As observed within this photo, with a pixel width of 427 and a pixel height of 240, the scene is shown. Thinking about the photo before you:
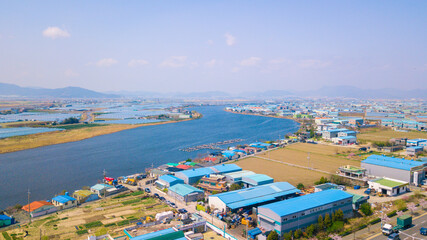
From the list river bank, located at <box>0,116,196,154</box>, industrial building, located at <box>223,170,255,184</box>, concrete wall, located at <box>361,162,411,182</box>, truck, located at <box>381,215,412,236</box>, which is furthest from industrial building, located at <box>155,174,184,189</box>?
river bank, located at <box>0,116,196,154</box>

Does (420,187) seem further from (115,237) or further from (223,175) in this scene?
(115,237)

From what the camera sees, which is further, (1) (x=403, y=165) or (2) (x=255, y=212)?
(1) (x=403, y=165)

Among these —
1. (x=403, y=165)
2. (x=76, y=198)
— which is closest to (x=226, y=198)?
(x=76, y=198)

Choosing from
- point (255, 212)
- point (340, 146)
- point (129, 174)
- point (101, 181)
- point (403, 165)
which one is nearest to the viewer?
point (255, 212)

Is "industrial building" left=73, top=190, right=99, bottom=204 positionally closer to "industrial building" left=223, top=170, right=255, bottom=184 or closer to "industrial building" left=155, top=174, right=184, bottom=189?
"industrial building" left=155, top=174, right=184, bottom=189

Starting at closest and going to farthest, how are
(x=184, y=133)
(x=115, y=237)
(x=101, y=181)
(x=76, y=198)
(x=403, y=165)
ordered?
(x=115, y=237), (x=76, y=198), (x=403, y=165), (x=101, y=181), (x=184, y=133)

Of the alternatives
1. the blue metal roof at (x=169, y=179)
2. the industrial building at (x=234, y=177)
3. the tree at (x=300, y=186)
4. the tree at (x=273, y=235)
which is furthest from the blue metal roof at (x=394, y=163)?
the blue metal roof at (x=169, y=179)

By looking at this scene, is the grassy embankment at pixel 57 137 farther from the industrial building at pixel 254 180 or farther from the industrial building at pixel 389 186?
the industrial building at pixel 389 186

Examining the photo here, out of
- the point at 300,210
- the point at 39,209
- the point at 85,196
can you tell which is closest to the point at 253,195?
the point at 300,210
